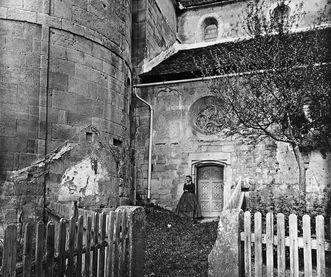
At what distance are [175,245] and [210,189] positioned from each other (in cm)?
496

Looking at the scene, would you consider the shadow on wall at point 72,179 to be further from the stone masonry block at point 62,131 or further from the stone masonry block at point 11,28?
the stone masonry block at point 11,28

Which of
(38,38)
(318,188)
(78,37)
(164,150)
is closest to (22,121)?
(38,38)

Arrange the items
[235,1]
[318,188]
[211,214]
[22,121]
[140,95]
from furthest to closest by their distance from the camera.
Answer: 1. [235,1]
2. [140,95]
3. [211,214]
4. [318,188]
5. [22,121]

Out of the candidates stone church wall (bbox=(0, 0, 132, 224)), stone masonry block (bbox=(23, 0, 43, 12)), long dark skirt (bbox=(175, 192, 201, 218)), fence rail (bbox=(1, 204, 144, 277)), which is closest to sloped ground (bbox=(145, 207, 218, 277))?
long dark skirt (bbox=(175, 192, 201, 218))

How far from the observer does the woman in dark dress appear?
40.9 feet

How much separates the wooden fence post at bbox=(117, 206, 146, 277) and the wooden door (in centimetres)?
793

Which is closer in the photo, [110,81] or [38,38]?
[38,38]

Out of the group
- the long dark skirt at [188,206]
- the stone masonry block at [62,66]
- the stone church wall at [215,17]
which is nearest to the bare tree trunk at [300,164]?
the long dark skirt at [188,206]

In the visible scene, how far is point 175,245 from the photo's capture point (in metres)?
8.65

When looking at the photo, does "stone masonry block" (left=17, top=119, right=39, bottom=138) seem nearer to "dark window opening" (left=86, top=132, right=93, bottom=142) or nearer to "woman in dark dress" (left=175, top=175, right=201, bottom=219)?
"dark window opening" (left=86, top=132, right=93, bottom=142)

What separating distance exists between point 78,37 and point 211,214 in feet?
24.1

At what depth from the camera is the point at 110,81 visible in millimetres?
10078

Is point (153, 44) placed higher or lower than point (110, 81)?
higher

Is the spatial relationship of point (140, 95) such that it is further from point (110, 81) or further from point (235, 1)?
point (235, 1)
